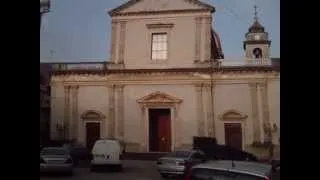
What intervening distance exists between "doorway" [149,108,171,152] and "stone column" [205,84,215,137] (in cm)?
170

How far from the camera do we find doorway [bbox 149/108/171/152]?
2112 centimetres

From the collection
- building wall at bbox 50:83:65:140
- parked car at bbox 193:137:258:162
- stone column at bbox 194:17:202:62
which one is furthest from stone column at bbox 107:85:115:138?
stone column at bbox 194:17:202:62

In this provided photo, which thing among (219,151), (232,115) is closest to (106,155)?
(219,151)

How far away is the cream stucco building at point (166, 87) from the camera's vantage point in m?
21.0

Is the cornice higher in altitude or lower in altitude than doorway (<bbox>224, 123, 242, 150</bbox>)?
higher

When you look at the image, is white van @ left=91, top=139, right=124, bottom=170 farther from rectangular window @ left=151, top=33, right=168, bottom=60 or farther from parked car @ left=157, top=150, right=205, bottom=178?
rectangular window @ left=151, top=33, right=168, bottom=60

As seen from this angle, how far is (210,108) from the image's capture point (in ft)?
69.7

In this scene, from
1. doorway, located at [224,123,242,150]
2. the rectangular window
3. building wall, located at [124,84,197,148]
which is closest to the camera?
doorway, located at [224,123,242,150]

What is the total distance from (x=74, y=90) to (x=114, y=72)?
1934mm

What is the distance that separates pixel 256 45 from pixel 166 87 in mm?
4299

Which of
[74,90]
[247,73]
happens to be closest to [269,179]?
[247,73]

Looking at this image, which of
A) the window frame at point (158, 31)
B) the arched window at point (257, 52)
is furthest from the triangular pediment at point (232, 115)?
the window frame at point (158, 31)
